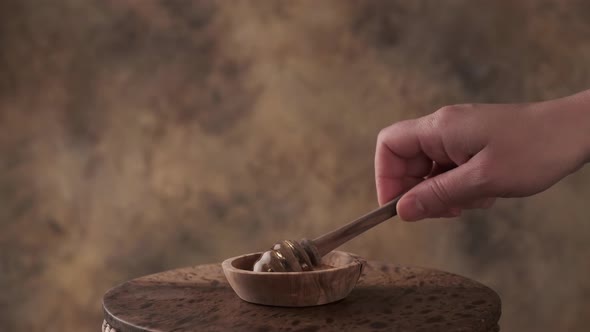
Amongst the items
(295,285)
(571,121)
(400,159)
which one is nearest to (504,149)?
(571,121)

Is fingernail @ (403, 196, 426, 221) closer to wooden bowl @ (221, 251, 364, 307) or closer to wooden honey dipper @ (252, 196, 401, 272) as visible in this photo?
wooden honey dipper @ (252, 196, 401, 272)

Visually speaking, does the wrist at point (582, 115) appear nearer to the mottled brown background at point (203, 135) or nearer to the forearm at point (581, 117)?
the forearm at point (581, 117)

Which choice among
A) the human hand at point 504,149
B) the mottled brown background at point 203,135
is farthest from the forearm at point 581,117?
the mottled brown background at point 203,135

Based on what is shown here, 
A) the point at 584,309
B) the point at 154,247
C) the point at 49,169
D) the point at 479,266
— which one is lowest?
the point at 584,309

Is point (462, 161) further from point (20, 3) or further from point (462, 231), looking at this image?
point (20, 3)

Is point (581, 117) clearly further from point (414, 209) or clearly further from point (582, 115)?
point (414, 209)

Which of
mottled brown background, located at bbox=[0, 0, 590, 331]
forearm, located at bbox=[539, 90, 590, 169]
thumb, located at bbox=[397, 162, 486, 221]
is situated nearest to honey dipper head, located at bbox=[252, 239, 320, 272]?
thumb, located at bbox=[397, 162, 486, 221]

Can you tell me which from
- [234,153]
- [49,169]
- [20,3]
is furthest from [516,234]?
[20,3]
